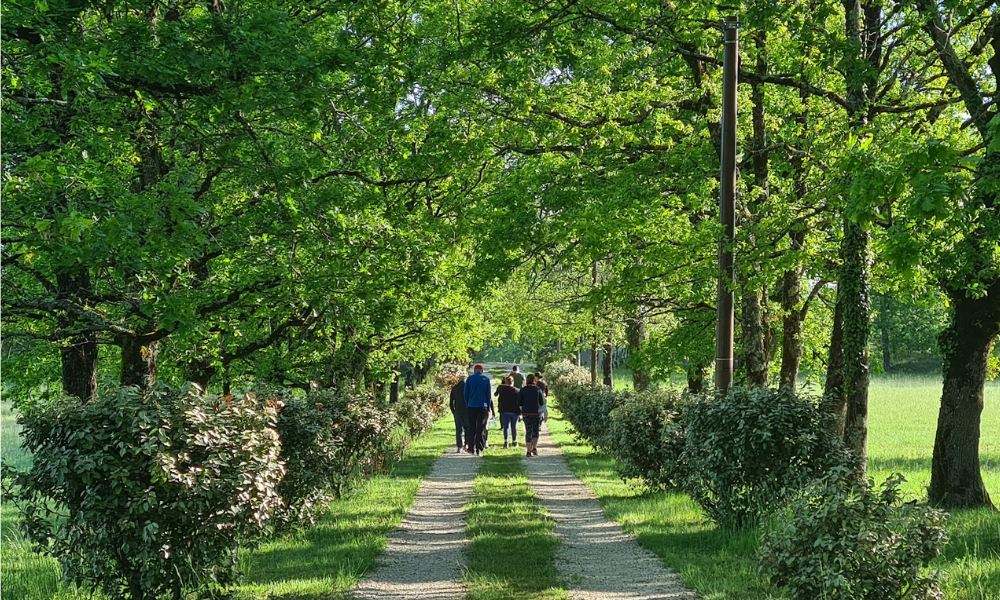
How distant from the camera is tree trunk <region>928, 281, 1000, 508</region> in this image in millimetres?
10680

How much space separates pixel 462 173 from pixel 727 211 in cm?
557

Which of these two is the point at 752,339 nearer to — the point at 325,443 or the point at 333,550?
the point at 325,443

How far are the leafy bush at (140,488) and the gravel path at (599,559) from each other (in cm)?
280

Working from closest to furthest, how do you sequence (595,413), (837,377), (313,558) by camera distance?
(313,558), (837,377), (595,413)

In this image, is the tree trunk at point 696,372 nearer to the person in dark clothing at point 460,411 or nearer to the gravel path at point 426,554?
the person in dark clothing at point 460,411

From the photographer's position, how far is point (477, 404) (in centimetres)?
1781

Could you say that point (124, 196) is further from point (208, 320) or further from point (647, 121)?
point (647, 121)

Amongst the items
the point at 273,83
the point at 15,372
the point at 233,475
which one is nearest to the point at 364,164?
the point at 273,83

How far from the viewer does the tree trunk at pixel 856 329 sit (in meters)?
8.82

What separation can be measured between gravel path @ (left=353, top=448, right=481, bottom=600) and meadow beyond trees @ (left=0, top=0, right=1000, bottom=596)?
1.72 metres

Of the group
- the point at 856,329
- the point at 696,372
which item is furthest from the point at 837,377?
the point at 696,372

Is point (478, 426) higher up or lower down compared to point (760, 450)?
lower down

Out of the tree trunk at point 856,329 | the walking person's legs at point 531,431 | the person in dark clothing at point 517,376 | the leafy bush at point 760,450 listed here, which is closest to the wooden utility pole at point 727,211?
the leafy bush at point 760,450

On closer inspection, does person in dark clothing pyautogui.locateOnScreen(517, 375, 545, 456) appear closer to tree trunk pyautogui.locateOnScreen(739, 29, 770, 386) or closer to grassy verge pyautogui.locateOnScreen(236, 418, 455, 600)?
grassy verge pyautogui.locateOnScreen(236, 418, 455, 600)
